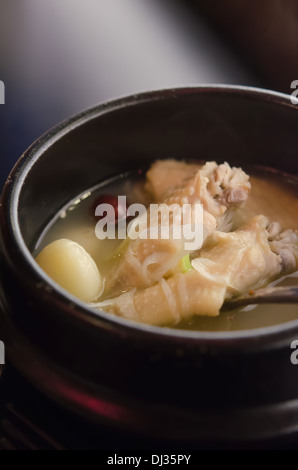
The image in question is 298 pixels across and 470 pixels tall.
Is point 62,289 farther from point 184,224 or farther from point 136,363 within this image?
point 184,224

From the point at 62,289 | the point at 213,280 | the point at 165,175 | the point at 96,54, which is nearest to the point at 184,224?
the point at 213,280

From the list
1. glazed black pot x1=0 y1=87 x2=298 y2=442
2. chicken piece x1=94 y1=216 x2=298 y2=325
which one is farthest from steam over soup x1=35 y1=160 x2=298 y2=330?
glazed black pot x1=0 y1=87 x2=298 y2=442

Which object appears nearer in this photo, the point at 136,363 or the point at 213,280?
the point at 136,363

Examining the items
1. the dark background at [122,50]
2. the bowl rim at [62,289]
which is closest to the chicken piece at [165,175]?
the bowl rim at [62,289]

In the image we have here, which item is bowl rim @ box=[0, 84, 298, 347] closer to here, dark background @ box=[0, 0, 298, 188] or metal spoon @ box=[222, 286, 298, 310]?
metal spoon @ box=[222, 286, 298, 310]

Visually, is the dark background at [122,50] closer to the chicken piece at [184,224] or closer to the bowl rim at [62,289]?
the bowl rim at [62,289]
